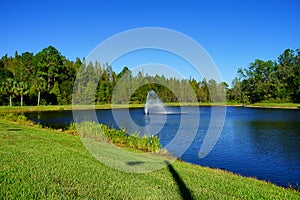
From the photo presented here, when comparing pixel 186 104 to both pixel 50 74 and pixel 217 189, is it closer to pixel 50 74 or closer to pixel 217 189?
pixel 50 74

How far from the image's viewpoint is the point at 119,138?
65.4 ft

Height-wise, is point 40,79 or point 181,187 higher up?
point 40,79

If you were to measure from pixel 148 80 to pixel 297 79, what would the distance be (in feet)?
144

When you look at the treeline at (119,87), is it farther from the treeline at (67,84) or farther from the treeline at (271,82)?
the treeline at (271,82)

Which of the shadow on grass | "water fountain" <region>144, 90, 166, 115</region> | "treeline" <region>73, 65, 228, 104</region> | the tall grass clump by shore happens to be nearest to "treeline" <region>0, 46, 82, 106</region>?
"treeline" <region>73, 65, 228, 104</region>

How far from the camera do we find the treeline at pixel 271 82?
89.1 meters

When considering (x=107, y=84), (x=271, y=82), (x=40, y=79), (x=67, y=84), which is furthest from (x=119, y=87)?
(x=271, y=82)

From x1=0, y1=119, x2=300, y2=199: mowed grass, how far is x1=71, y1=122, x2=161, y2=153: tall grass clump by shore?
5880mm

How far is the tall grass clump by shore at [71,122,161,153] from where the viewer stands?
17.5m

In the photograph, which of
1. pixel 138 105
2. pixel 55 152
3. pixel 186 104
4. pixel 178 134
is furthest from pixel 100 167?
pixel 186 104

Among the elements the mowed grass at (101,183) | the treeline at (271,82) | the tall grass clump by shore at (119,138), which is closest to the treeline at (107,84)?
the treeline at (271,82)

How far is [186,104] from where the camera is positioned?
9256cm

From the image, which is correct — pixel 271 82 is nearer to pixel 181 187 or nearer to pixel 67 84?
pixel 67 84

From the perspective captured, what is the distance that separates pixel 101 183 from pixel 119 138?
1154cm
